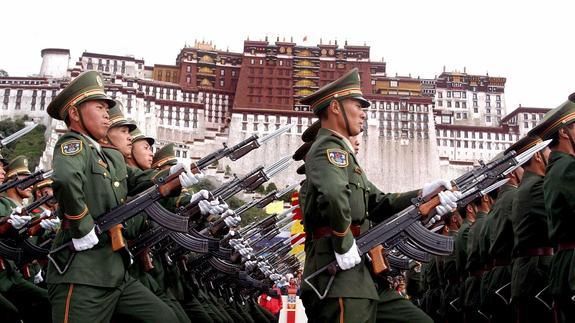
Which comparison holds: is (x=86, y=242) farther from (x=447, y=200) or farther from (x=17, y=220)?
(x=17, y=220)

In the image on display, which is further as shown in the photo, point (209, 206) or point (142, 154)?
point (142, 154)

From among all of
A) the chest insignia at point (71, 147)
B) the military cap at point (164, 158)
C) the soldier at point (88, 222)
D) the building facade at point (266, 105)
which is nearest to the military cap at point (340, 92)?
the soldier at point (88, 222)

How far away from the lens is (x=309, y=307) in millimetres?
5809

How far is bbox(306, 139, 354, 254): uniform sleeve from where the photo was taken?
212 inches

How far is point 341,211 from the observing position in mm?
5367

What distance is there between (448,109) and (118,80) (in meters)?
51.9

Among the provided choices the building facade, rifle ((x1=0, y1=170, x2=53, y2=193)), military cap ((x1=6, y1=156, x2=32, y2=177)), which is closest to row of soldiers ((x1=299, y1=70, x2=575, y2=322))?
rifle ((x1=0, y1=170, x2=53, y2=193))

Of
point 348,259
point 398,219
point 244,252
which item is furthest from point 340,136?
point 244,252

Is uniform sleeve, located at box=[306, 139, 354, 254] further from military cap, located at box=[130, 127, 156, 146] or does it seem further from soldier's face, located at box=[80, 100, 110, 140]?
military cap, located at box=[130, 127, 156, 146]

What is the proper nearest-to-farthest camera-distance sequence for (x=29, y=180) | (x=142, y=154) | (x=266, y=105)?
(x=142, y=154)
(x=29, y=180)
(x=266, y=105)

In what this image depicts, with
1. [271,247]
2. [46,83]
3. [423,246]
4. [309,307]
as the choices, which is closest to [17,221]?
[309,307]

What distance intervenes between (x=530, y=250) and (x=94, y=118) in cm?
432

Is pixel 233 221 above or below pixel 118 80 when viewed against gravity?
below

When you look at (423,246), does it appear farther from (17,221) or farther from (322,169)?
(17,221)
